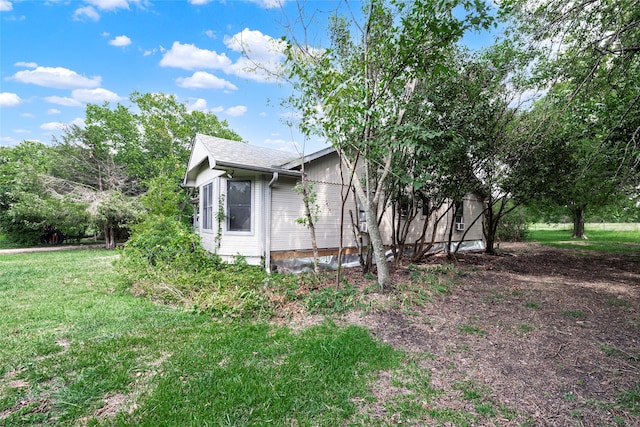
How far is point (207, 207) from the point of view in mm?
9352

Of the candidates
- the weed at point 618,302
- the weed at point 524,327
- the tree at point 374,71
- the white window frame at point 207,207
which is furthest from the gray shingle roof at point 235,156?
the weed at point 618,302

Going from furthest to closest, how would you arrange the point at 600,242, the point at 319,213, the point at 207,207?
the point at 600,242, the point at 207,207, the point at 319,213

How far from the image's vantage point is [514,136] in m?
6.94

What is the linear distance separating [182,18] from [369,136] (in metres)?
7.12

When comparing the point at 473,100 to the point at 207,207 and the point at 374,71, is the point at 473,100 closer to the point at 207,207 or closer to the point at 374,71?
the point at 374,71

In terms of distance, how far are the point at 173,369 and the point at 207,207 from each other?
7.11 meters

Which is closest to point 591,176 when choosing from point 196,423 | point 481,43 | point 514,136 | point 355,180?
point 514,136

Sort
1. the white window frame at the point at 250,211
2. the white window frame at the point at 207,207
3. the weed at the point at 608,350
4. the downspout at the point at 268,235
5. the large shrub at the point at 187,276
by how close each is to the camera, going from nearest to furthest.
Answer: the weed at the point at 608,350 → the large shrub at the point at 187,276 → the downspout at the point at 268,235 → the white window frame at the point at 250,211 → the white window frame at the point at 207,207

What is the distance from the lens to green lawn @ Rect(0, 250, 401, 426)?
7.34 ft

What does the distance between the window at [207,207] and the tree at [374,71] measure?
14.9ft

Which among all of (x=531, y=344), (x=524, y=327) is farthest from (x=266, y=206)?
(x=531, y=344)

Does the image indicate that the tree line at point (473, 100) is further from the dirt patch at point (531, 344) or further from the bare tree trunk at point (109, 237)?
the bare tree trunk at point (109, 237)

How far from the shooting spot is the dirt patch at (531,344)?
2371mm

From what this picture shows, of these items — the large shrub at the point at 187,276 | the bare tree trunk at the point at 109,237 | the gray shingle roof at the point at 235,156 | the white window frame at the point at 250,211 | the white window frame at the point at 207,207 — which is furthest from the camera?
the bare tree trunk at the point at 109,237
